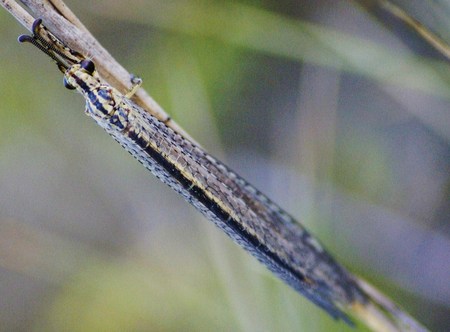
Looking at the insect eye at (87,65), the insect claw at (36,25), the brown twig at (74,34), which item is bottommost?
the insect claw at (36,25)

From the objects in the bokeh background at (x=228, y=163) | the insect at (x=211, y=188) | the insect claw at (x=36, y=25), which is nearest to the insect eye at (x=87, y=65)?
the insect at (x=211, y=188)

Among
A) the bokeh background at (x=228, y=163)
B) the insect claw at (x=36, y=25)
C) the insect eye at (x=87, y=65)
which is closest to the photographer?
the insect claw at (x=36, y=25)

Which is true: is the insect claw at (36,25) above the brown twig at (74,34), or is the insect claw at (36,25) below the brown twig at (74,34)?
below

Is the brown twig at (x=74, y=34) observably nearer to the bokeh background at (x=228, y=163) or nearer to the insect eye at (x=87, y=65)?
the insect eye at (x=87, y=65)

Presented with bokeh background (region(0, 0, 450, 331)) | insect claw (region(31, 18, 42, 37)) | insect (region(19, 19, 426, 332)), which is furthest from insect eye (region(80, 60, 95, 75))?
bokeh background (region(0, 0, 450, 331))

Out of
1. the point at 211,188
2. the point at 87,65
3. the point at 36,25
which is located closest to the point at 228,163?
the point at 211,188

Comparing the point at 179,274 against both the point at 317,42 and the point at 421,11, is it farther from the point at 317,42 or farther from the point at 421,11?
the point at 421,11

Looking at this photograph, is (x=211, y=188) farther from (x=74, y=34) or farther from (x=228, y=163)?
(x=228, y=163)
